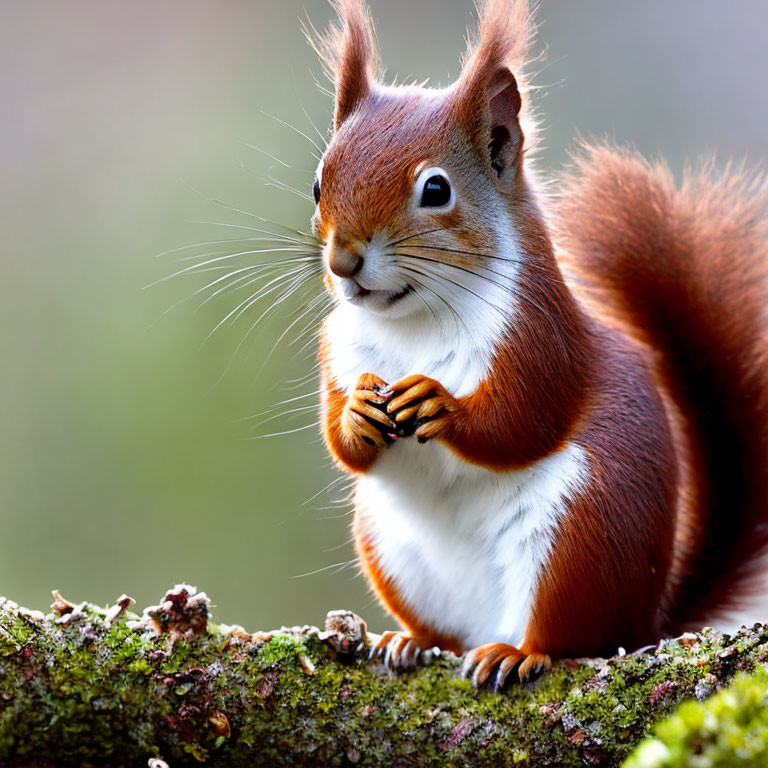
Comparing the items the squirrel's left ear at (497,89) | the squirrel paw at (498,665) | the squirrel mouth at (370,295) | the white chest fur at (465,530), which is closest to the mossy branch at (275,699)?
the squirrel paw at (498,665)

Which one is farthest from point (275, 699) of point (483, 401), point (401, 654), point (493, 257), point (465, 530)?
point (493, 257)

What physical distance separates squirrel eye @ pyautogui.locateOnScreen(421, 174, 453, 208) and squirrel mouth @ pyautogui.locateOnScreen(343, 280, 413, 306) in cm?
14

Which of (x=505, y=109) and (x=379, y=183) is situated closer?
(x=379, y=183)

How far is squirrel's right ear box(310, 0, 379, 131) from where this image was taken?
70.2 inches

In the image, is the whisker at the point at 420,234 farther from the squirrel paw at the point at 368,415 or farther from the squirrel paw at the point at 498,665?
the squirrel paw at the point at 498,665

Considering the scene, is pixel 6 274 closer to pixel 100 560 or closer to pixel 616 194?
pixel 100 560

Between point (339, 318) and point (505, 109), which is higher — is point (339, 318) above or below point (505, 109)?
below

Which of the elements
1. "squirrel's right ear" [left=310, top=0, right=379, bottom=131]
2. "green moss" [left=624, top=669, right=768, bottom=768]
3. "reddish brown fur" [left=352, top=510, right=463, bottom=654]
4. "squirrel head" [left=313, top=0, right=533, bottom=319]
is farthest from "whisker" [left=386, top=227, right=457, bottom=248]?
"green moss" [left=624, top=669, right=768, bottom=768]

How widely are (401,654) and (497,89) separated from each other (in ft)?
3.19

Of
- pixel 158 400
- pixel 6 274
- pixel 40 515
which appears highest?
pixel 6 274

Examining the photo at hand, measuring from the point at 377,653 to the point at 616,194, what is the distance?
1.08 metres

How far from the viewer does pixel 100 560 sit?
375cm

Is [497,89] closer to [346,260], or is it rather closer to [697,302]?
[346,260]

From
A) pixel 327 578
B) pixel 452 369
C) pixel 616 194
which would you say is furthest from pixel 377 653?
pixel 327 578
